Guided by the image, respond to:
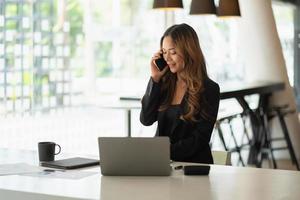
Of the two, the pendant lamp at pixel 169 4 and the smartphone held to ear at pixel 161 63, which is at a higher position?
the pendant lamp at pixel 169 4

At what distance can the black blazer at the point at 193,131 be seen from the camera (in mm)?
3533

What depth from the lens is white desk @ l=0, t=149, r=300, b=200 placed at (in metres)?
2.55

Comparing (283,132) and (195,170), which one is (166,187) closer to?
(195,170)

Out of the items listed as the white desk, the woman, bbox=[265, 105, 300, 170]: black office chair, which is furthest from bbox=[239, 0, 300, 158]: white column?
the white desk

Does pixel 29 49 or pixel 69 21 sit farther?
pixel 69 21

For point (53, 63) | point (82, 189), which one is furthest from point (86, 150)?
point (82, 189)

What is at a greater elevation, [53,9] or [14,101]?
[53,9]

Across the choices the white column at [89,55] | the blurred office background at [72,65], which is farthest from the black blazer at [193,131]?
the white column at [89,55]

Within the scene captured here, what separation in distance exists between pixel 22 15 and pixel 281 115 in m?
3.92

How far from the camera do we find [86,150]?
6930 mm

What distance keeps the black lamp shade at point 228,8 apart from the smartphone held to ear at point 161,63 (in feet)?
3.56

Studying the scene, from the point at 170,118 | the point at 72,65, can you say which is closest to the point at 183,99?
A: the point at 170,118

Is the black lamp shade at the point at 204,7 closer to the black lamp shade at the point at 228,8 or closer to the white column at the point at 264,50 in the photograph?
the black lamp shade at the point at 228,8

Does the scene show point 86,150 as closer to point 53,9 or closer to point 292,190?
point 53,9
